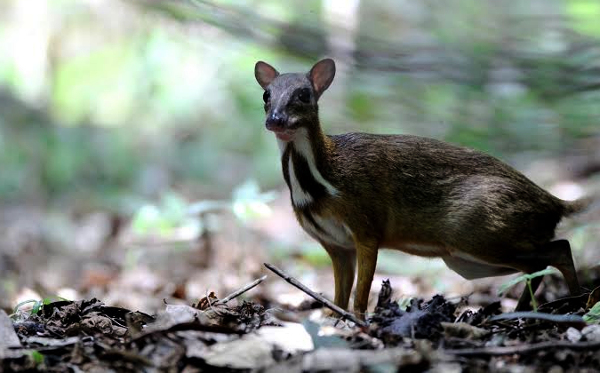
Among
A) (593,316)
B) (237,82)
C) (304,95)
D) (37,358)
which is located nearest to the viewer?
(37,358)

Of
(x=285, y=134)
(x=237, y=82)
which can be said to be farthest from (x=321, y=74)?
(x=237, y=82)

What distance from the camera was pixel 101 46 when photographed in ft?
53.5

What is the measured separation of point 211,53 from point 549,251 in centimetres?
1134

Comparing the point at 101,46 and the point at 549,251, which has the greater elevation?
the point at 101,46

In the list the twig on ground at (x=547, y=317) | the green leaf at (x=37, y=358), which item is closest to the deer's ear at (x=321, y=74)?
the twig on ground at (x=547, y=317)

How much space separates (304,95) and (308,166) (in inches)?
19.1

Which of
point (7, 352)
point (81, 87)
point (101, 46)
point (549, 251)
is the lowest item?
point (7, 352)

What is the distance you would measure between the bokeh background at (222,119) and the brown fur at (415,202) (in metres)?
0.91

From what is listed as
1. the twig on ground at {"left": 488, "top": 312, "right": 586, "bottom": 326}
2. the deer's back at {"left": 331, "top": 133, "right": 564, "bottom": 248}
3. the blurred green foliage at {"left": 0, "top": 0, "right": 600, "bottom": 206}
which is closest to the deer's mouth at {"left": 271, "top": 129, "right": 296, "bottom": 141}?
the deer's back at {"left": 331, "top": 133, "right": 564, "bottom": 248}

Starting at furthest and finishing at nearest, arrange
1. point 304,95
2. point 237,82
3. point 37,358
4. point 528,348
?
point 237,82, point 304,95, point 37,358, point 528,348

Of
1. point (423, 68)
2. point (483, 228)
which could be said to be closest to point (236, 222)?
point (423, 68)

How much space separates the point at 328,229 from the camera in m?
5.92

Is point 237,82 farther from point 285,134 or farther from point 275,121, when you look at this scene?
point 275,121

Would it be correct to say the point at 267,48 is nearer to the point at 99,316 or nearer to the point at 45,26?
the point at 99,316
